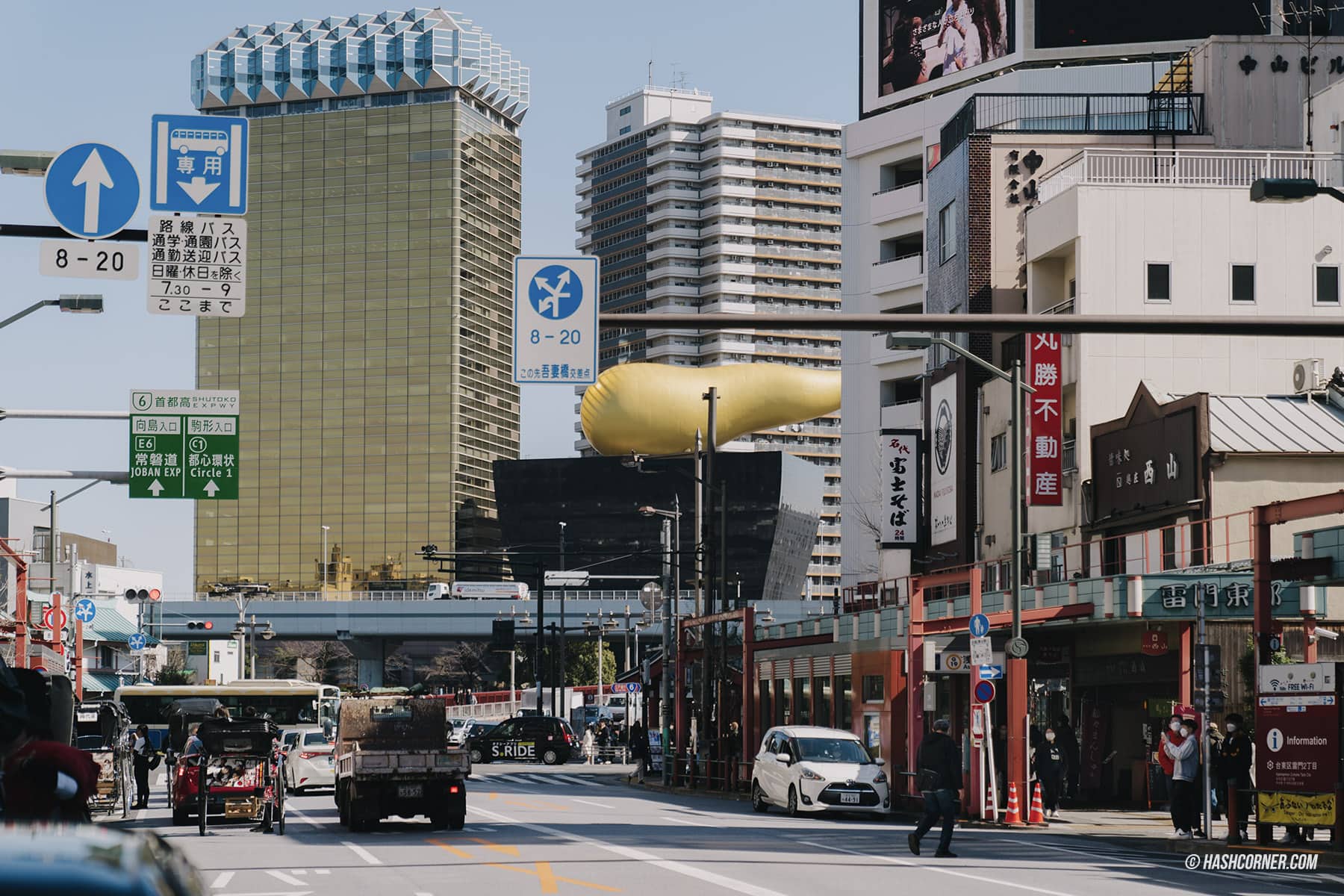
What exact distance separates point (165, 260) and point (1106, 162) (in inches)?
1649

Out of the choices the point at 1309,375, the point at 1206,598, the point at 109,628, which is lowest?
the point at 109,628

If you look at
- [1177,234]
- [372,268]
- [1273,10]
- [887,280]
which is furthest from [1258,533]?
[372,268]

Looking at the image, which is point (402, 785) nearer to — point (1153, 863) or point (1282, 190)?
point (1153, 863)

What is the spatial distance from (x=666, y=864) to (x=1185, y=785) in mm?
8898

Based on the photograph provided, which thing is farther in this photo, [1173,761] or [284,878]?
[1173,761]

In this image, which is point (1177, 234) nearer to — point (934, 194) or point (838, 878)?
point (934, 194)

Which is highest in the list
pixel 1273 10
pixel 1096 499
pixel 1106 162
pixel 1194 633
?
pixel 1273 10

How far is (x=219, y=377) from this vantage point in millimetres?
192625

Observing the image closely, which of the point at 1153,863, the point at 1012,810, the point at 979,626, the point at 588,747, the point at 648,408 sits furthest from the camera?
the point at 648,408

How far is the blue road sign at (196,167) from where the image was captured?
18125mm

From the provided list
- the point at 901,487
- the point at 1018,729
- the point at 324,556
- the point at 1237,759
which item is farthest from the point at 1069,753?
the point at 324,556

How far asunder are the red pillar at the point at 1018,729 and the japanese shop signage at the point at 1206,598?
3.41 metres

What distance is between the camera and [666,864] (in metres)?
20.8

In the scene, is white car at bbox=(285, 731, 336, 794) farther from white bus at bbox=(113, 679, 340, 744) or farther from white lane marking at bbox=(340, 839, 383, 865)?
white lane marking at bbox=(340, 839, 383, 865)
